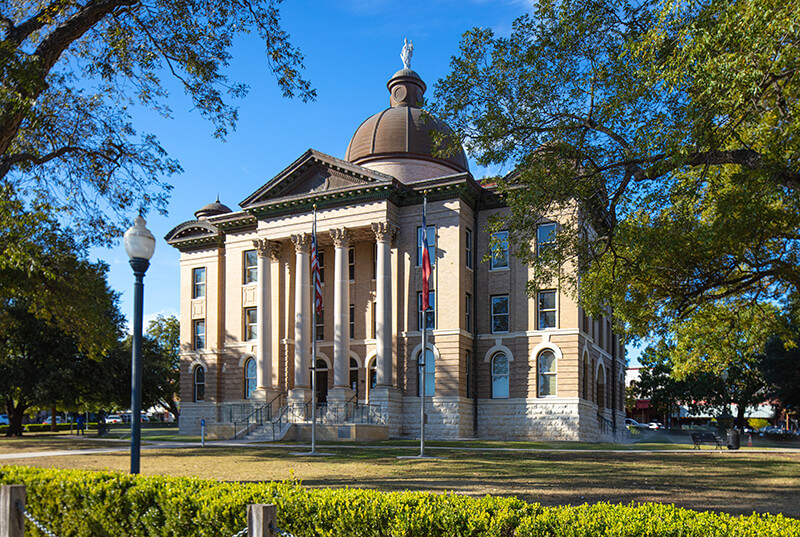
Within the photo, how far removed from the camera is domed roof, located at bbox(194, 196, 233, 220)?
49.3m

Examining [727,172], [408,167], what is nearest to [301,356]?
[408,167]

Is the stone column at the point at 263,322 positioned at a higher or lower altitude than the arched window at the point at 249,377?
higher

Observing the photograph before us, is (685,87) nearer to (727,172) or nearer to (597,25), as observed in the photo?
(597,25)

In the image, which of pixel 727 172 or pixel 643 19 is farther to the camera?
pixel 727 172

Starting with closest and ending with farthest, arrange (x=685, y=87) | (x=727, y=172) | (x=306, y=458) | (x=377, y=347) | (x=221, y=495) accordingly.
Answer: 1. (x=221, y=495)
2. (x=685, y=87)
3. (x=727, y=172)
4. (x=306, y=458)
5. (x=377, y=347)

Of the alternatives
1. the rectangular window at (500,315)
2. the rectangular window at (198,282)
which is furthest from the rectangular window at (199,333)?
the rectangular window at (500,315)

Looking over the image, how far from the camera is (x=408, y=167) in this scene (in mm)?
42812

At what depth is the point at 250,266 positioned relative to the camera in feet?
145

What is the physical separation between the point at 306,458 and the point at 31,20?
14.6 metres

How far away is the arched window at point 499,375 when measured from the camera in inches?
1455

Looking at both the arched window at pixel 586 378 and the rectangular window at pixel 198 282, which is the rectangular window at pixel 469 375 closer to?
the arched window at pixel 586 378

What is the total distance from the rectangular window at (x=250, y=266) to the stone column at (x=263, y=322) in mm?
2912

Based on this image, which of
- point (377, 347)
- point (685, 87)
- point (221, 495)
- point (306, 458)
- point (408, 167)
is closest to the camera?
point (221, 495)

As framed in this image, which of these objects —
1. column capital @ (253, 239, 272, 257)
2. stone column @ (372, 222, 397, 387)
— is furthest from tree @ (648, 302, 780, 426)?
column capital @ (253, 239, 272, 257)
